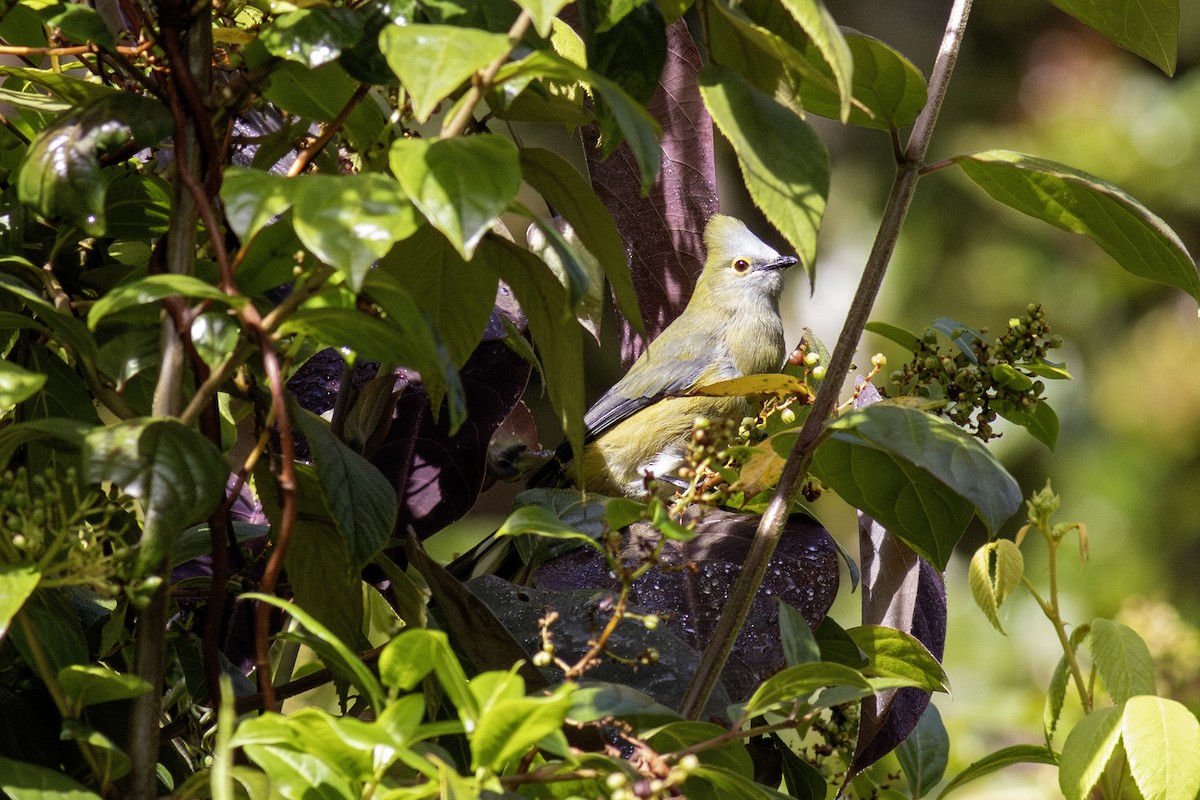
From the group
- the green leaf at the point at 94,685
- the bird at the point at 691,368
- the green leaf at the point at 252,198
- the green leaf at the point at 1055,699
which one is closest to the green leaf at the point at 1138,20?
the green leaf at the point at 1055,699

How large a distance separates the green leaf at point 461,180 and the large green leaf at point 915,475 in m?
0.23

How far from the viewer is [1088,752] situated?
2.46ft

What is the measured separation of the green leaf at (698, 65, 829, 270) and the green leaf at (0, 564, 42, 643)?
0.32 m

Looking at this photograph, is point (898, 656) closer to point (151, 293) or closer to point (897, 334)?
point (897, 334)

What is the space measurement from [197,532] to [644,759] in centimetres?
36

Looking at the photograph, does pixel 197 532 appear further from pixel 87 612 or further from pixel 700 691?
pixel 700 691

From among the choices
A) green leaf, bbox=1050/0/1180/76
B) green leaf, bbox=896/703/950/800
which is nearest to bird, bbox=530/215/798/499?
green leaf, bbox=896/703/950/800

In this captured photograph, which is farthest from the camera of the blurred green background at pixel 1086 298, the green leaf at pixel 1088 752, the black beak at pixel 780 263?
the blurred green background at pixel 1086 298

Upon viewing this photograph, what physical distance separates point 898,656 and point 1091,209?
0.95ft

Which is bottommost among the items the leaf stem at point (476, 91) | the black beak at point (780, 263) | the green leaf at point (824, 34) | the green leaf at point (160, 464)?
the green leaf at point (160, 464)

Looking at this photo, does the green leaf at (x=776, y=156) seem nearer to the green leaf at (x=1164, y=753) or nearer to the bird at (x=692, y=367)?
the green leaf at (x=1164, y=753)

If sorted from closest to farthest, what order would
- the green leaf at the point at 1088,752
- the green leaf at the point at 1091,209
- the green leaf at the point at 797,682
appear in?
the green leaf at the point at 797,682, the green leaf at the point at 1091,209, the green leaf at the point at 1088,752

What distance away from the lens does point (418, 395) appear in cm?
85

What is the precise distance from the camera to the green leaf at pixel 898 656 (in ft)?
2.44
